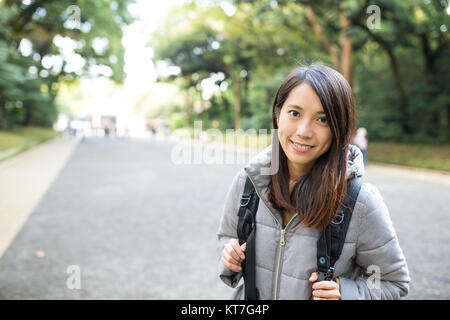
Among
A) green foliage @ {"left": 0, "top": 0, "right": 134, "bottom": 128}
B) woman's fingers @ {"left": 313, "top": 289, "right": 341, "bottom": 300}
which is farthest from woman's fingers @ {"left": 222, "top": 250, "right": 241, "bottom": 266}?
green foliage @ {"left": 0, "top": 0, "right": 134, "bottom": 128}

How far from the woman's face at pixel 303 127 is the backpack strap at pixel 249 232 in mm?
221

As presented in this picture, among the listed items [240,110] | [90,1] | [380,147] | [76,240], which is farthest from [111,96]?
[76,240]

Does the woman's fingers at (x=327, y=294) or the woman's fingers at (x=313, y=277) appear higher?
the woman's fingers at (x=313, y=277)

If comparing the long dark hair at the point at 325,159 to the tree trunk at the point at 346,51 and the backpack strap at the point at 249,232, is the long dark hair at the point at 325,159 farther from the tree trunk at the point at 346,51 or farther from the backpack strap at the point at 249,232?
the tree trunk at the point at 346,51

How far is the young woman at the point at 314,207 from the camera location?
4.30 ft

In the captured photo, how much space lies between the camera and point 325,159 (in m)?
1.38

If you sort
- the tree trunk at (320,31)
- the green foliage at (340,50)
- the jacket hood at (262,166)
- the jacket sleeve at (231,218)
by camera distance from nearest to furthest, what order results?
the jacket hood at (262,166), the jacket sleeve at (231,218), the green foliage at (340,50), the tree trunk at (320,31)

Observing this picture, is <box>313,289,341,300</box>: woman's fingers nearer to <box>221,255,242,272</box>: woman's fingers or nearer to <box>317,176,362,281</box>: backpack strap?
<box>317,176,362,281</box>: backpack strap

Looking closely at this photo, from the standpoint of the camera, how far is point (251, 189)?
1499 millimetres

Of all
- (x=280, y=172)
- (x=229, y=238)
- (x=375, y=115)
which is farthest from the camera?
(x=375, y=115)

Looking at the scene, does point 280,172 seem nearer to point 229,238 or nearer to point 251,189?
point 251,189

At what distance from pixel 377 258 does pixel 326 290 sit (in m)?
0.21

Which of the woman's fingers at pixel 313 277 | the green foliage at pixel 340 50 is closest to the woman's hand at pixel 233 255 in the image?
the woman's fingers at pixel 313 277
